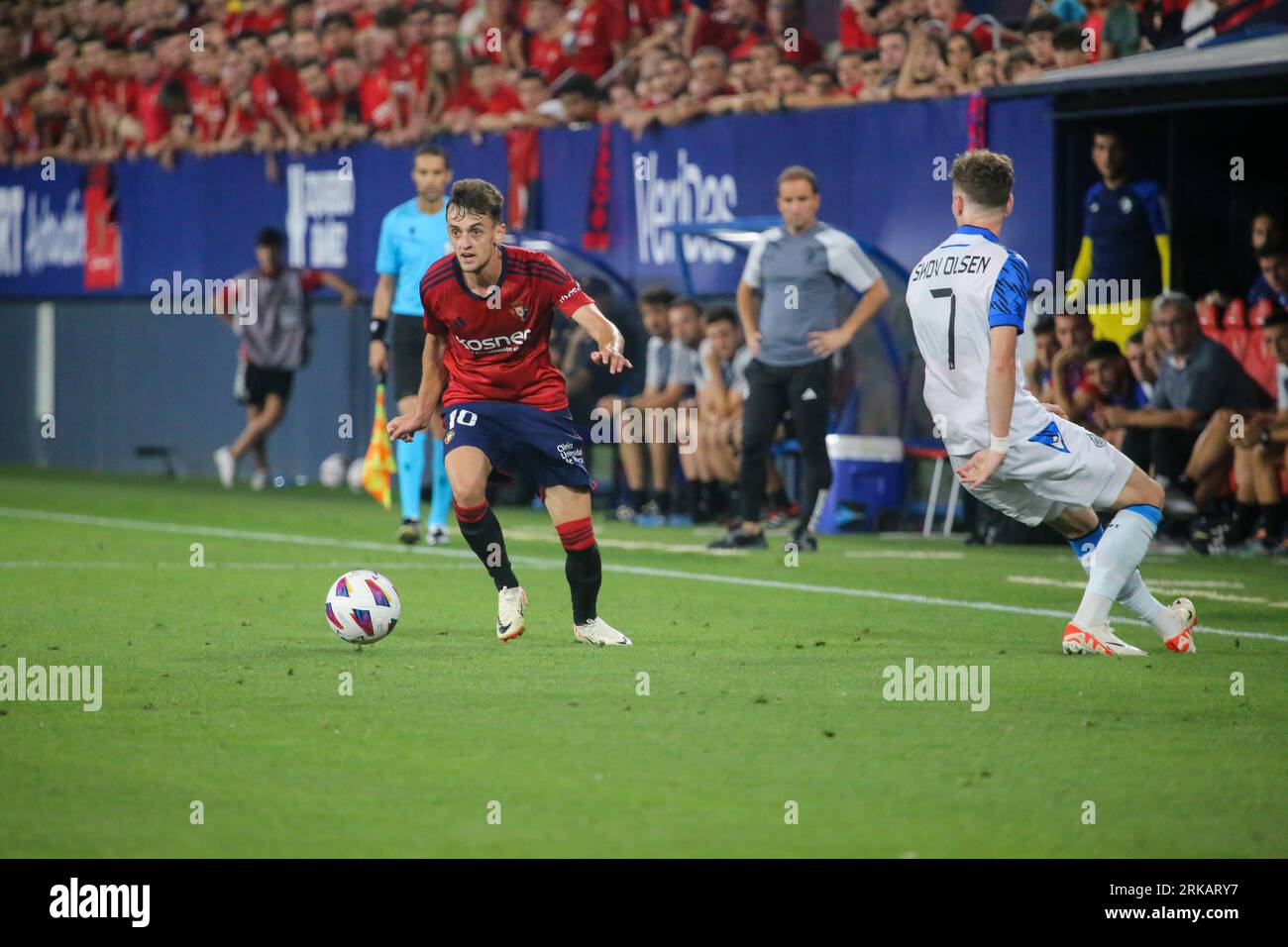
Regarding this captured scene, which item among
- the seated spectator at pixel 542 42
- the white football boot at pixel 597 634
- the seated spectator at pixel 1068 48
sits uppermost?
the seated spectator at pixel 542 42

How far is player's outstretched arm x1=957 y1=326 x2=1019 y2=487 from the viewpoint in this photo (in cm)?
812

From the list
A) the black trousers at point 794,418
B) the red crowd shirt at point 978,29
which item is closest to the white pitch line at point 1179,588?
the black trousers at point 794,418

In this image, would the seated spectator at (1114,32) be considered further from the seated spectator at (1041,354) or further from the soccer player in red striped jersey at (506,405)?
the soccer player in red striped jersey at (506,405)

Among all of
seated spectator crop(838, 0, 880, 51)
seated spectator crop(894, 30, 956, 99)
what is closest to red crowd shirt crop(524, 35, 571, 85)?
seated spectator crop(838, 0, 880, 51)

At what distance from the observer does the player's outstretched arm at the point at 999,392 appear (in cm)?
812

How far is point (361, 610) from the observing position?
28.5 feet

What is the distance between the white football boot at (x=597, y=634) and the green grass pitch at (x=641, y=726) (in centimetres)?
9

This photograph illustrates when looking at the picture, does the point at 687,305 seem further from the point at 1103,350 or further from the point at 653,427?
the point at 1103,350

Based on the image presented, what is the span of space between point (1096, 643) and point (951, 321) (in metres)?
1.39

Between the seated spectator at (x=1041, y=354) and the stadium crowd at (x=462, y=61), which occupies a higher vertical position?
the stadium crowd at (x=462, y=61)
